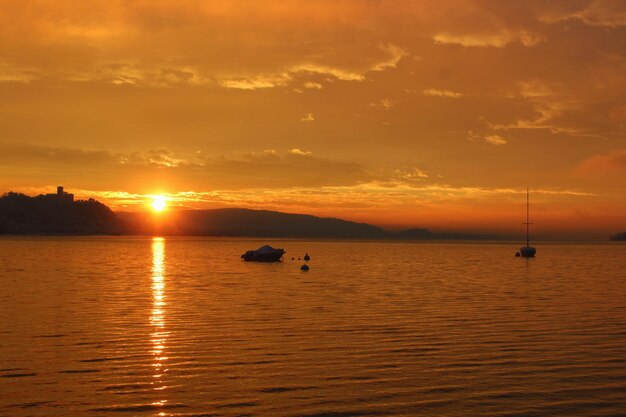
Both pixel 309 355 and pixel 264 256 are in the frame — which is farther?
pixel 264 256

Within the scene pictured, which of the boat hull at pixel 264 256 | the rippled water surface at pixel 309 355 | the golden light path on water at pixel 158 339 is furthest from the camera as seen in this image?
the boat hull at pixel 264 256

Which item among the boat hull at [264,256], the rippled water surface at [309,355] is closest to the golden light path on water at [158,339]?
the rippled water surface at [309,355]

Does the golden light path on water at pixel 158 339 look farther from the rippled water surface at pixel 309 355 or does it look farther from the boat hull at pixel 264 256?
the boat hull at pixel 264 256

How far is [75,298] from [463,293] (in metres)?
34.6

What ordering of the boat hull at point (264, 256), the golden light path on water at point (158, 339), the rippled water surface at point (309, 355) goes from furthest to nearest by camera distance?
1. the boat hull at point (264, 256)
2. the golden light path on water at point (158, 339)
3. the rippled water surface at point (309, 355)

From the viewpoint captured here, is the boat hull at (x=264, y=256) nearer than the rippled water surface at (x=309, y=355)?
No

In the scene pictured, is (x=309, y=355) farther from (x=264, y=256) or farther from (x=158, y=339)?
(x=264, y=256)

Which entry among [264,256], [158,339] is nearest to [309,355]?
[158,339]

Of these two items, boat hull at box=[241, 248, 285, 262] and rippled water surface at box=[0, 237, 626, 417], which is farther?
boat hull at box=[241, 248, 285, 262]

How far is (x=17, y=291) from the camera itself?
180 ft

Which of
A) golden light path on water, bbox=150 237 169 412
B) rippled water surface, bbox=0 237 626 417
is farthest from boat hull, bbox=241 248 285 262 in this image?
rippled water surface, bbox=0 237 626 417

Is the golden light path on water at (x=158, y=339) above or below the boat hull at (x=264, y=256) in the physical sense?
below

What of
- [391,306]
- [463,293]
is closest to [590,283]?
[463,293]

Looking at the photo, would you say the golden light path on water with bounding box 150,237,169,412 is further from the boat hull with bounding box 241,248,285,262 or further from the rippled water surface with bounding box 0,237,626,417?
the boat hull with bounding box 241,248,285,262
